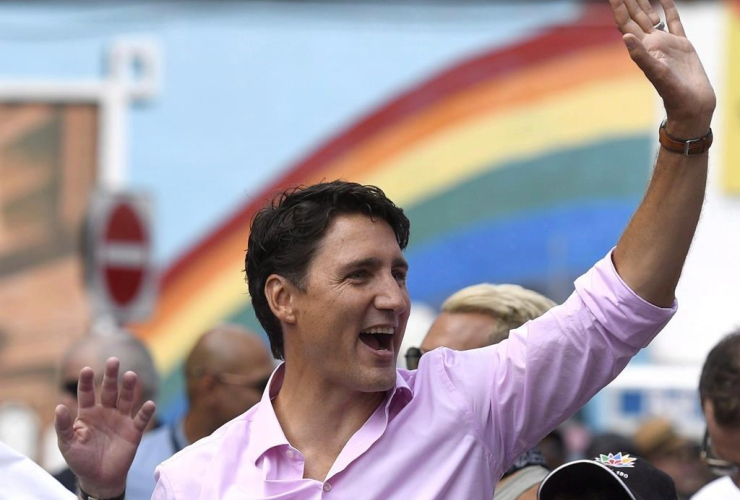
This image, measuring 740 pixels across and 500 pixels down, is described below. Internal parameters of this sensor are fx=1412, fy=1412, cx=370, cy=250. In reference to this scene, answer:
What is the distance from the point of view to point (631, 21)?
2.63m

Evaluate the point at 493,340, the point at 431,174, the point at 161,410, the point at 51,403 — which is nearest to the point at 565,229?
the point at 431,174

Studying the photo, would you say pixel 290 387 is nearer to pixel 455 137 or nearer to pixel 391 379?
pixel 391 379

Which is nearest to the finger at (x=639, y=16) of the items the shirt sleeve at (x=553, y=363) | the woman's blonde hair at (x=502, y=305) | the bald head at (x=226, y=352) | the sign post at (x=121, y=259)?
the shirt sleeve at (x=553, y=363)

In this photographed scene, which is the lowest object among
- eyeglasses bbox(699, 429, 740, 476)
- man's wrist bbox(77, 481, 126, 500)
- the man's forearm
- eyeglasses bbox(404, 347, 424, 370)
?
eyeglasses bbox(699, 429, 740, 476)

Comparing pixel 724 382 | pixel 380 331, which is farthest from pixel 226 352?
pixel 380 331

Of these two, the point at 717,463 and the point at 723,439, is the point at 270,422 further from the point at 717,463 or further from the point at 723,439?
the point at 717,463

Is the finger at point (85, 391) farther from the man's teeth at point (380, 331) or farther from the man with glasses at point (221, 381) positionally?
the man with glasses at point (221, 381)

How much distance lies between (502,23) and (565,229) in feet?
5.86

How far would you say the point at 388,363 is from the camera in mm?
2783

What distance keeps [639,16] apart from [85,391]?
137 cm

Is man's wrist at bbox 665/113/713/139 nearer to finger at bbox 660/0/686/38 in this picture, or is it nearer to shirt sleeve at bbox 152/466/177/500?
finger at bbox 660/0/686/38

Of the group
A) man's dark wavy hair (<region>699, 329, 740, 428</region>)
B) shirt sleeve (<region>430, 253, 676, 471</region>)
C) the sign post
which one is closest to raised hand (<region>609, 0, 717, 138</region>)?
shirt sleeve (<region>430, 253, 676, 471</region>)

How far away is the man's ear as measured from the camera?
2.90 metres

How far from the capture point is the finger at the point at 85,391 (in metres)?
2.95
